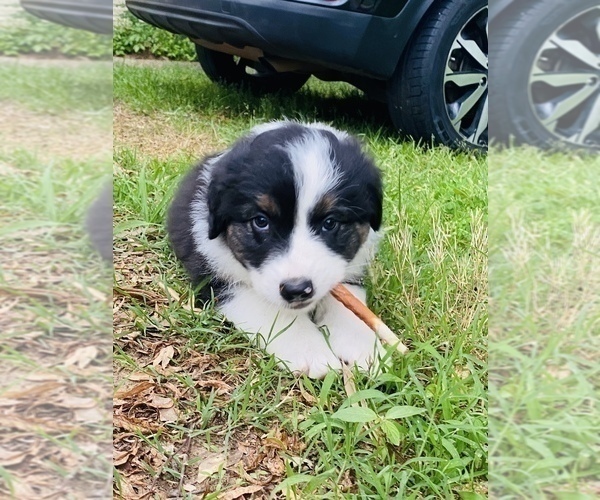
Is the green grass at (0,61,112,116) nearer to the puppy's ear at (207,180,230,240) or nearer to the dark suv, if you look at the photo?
the puppy's ear at (207,180,230,240)

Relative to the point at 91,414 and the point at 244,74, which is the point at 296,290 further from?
the point at 244,74

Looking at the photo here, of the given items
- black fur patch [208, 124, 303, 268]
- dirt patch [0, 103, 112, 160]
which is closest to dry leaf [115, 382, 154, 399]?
black fur patch [208, 124, 303, 268]

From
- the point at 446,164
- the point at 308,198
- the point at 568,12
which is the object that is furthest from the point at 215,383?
the point at 446,164

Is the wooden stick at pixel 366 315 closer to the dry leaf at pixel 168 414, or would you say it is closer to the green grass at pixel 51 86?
the dry leaf at pixel 168 414

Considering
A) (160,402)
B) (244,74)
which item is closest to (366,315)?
(160,402)

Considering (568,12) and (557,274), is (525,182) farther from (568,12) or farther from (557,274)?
(568,12)
